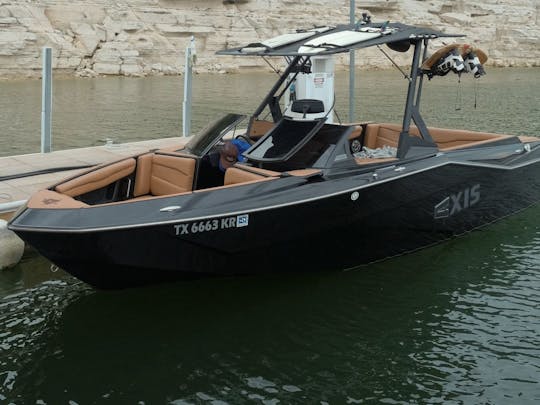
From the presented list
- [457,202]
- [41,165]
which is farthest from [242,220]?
[41,165]

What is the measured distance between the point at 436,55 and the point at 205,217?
374cm

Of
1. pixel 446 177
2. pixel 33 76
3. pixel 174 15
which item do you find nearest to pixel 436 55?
pixel 446 177

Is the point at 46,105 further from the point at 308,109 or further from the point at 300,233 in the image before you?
the point at 300,233

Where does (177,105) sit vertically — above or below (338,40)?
below

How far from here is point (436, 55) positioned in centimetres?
825

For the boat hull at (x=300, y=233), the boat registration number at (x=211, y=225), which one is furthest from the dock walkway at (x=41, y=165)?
the boat registration number at (x=211, y=225)

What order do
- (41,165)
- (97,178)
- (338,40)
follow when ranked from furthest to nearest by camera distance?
(41,165), (338,40), (97,178)

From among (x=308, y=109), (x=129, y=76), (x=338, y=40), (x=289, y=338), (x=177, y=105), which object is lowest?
(x=289, y=338)

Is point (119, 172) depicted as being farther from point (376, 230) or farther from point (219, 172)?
point (376, 230)

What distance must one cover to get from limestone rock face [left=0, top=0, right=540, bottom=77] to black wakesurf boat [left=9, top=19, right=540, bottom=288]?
95.3 feet

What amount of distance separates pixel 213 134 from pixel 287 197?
1.57 metres

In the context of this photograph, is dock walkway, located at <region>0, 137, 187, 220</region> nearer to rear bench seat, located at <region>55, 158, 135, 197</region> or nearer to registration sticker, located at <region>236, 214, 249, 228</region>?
rear bench seat, located at <region>55, 158, 135, 197</region>

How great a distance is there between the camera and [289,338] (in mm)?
6355

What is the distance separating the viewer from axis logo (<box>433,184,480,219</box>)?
8195 millimetres
